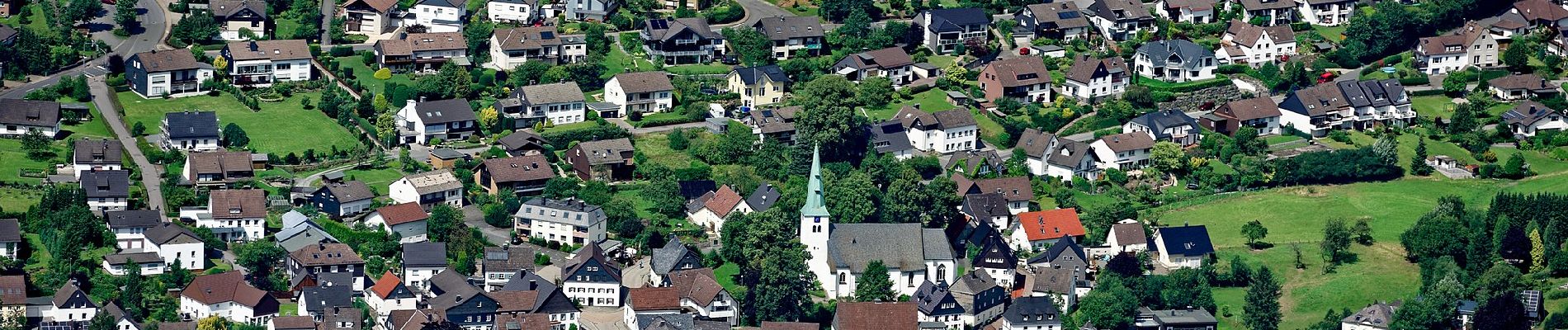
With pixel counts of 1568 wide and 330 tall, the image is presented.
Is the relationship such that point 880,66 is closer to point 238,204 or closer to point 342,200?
point 342,200

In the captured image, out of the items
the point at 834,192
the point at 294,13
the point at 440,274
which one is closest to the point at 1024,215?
the point at 834,192

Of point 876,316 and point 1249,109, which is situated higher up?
point 1249,109

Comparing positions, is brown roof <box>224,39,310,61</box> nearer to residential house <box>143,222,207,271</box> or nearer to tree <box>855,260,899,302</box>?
residential house <box>143,222,207,271</box>

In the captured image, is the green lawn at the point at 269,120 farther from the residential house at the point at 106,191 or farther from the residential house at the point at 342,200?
the residential house at the point at 106,191

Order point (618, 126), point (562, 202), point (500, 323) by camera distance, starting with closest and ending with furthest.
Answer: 1. point (500, 323)
2. point (562, 202)
3. point (618, 126)

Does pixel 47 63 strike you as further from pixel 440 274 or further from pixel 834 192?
pixel 834 192

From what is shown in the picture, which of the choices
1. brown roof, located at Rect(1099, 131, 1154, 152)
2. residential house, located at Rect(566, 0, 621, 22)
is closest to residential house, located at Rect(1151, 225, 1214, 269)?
brown roof, located at Rect(1099, 131, 1154, 152)

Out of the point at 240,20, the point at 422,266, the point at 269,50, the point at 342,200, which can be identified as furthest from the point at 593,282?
the point at 240,20
